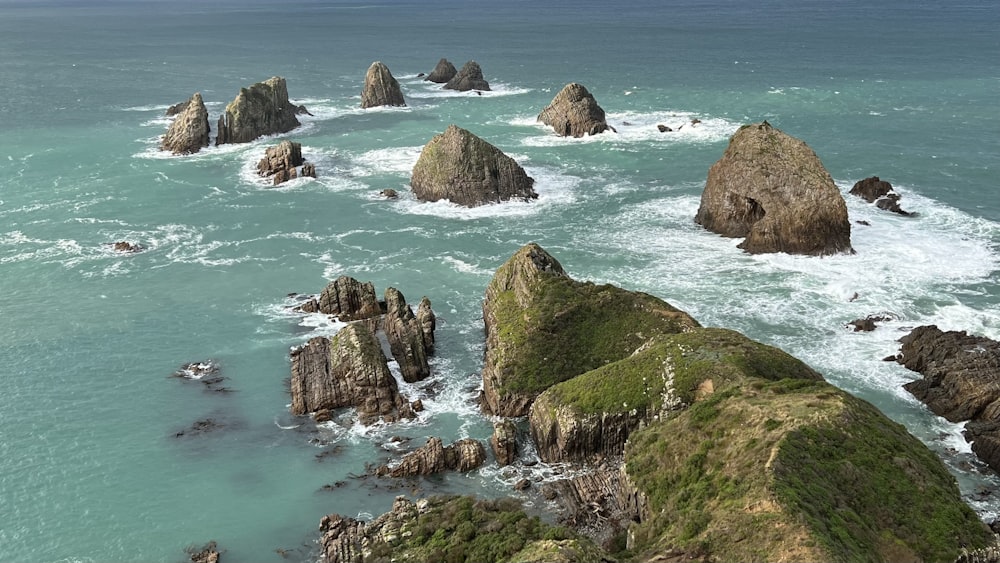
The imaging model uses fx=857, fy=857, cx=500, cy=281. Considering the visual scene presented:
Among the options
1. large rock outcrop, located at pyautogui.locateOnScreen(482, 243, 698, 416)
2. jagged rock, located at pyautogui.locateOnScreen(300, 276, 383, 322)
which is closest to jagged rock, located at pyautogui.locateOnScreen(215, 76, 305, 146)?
jagged rock, located at pyautogui.locateOnScreen(300, 276, 383, 322)

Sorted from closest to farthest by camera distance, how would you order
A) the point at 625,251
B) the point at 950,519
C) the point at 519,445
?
the point at 950,519
the point at 519,445
the point at 625,251

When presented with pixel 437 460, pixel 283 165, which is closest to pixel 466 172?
pixel 283 165

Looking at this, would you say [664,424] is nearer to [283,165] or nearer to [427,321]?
[427,321]

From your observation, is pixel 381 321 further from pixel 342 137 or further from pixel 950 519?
pixel 342 137

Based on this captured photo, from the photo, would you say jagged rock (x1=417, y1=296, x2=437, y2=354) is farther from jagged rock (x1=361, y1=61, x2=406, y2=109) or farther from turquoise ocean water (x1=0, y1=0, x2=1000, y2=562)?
jagged rock (x1=361, y1=61, x2=406, y2=109)

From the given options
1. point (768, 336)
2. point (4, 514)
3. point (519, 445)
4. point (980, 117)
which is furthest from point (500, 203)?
point (980, 117)

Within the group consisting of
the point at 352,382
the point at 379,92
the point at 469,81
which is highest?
the point at 469,81

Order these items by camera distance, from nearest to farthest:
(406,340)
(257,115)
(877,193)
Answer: (406,340)
(877,193)
(257,115)
